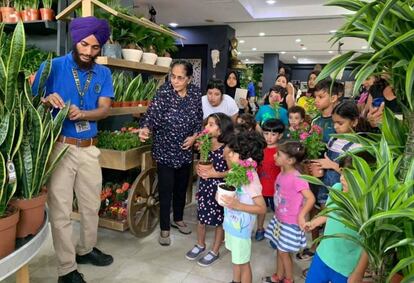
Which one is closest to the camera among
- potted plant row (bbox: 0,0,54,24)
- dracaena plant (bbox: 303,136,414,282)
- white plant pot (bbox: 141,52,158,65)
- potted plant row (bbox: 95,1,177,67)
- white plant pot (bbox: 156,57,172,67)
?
dracaena plant (bbox: 303,136,414,282)

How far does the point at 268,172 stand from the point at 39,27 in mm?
2323

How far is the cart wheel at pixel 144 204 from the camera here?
2.51 m

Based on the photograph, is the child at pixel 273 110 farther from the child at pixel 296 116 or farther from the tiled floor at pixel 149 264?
the tiled floor at pixel 149 264

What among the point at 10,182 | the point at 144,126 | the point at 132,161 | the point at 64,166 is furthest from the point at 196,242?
the point at 10,182

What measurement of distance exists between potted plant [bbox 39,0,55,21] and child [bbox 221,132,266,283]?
1921 mm

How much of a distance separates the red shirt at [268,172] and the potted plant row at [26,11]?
2.13 meters

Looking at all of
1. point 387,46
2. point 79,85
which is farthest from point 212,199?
point 387,46

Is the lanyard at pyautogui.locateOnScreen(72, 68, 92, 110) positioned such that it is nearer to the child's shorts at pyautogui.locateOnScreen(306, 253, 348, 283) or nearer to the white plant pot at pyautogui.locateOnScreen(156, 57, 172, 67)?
the white plant pot at pyautogui.locateOnScreen(156, 57, 172, 67)

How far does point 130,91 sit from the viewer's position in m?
2.83

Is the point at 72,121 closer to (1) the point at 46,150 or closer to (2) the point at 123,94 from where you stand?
(1) the point at 46,150

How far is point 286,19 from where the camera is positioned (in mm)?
6484

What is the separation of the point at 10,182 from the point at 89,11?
5.02ft

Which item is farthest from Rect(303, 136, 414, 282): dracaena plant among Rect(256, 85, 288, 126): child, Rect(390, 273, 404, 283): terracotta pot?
Rect(256, 85, 288, 126): child

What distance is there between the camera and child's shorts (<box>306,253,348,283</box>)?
4.44ft
